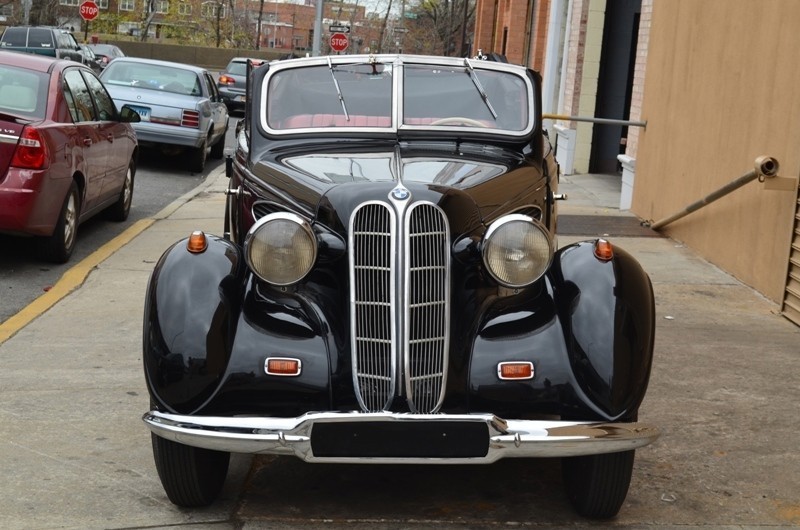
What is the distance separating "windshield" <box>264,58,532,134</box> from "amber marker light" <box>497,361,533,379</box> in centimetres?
186

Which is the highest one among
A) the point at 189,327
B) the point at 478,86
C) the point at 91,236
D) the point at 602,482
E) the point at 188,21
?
the point at 188,21

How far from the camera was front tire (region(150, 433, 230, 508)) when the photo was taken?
14.6 ft

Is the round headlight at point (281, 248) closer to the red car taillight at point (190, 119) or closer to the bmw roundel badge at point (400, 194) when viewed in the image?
the bmw roundel badge at point (400, 194)

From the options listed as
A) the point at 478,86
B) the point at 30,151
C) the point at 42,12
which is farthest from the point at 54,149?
the point at 42,12

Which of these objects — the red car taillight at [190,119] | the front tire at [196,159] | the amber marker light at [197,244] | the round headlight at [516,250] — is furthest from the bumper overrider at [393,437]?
the front tire at [196,159]

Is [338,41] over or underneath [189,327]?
over

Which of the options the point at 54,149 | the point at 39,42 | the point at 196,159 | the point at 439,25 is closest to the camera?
the point at 54,149

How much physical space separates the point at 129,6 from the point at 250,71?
3929 inches

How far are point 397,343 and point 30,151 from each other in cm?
528

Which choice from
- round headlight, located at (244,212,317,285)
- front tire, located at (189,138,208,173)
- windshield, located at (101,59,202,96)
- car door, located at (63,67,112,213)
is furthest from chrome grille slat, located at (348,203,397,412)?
windshield, located at (101,59,202,96)

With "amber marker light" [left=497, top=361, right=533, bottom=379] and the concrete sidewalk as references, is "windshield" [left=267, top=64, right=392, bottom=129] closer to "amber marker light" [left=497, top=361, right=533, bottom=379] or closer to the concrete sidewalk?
the concrete sidewalk

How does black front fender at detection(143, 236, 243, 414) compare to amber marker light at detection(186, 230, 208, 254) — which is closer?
black front fender at detection(143, 236, 243, 414)

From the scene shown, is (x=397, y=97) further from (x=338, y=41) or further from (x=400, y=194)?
(x=338, y=41)

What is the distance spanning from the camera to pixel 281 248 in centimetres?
444
